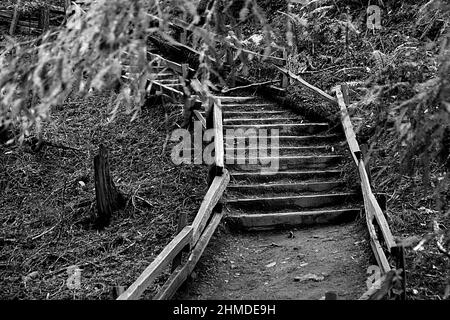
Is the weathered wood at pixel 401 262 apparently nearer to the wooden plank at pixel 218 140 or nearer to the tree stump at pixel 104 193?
the wooden plank at pixel 218 140

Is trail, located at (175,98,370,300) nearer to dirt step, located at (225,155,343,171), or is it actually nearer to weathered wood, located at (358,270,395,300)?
dirt step, located at (225,155,343,171)

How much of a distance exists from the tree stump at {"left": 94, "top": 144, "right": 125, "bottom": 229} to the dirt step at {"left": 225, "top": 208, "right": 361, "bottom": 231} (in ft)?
7.43

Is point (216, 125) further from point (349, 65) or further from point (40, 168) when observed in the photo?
point (349, 65)

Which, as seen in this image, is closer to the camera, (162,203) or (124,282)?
(124,282)

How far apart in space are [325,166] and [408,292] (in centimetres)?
409

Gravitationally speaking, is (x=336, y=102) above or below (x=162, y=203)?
above

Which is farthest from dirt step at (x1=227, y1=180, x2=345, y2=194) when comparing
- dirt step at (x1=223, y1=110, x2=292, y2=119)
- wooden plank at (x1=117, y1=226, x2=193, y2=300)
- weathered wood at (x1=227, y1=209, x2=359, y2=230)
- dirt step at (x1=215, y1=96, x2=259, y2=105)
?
dirt step at (x1=215, y1=96, x2=259, y2=105)

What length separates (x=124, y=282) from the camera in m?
7.24

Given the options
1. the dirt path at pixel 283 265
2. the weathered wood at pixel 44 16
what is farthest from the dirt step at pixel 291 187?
the weathered wood at pixel 44 16

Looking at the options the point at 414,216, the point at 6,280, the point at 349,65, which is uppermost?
the point at 349,65
